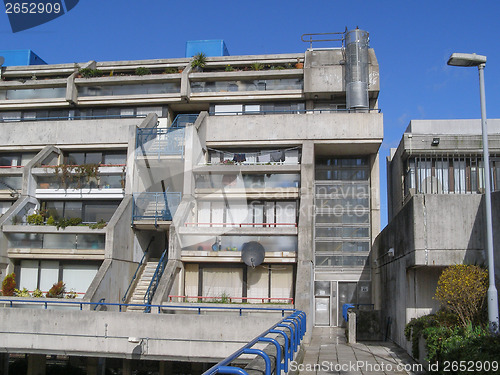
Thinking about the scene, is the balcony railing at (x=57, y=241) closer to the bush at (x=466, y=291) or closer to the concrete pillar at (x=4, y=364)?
the concrete pillar at (x=4, y=364)

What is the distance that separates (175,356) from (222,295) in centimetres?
798

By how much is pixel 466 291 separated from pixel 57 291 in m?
21.2

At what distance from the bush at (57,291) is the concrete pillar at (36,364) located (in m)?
3.03

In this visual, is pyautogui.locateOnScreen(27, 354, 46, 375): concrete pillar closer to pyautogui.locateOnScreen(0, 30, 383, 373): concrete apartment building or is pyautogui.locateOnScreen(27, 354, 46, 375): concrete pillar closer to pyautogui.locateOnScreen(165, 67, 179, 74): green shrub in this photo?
pyautogui.locateOnScreen(0, 30, 383, 373): concrete apartment building

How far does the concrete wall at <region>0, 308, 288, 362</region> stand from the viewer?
21516 millimetres

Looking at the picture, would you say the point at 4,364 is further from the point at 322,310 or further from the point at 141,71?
the point at 141,71

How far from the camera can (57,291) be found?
28781 mm

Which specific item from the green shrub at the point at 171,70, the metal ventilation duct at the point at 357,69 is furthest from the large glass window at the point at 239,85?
the metal ventilation duct at the point at 357,69

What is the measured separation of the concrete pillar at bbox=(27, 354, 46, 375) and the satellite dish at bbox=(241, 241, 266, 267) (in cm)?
1138

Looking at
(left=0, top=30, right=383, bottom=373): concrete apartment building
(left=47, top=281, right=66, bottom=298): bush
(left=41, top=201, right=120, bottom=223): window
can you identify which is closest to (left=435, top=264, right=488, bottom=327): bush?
(left=0, top=30, right=383, bottom=373): concrete apartment building

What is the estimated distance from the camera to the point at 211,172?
105 ft

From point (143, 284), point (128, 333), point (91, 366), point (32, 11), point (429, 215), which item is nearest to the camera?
point (429, 215)

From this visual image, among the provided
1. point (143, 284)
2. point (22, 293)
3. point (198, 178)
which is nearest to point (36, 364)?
point (22, 293)

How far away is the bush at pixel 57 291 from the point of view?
28.5 meters
